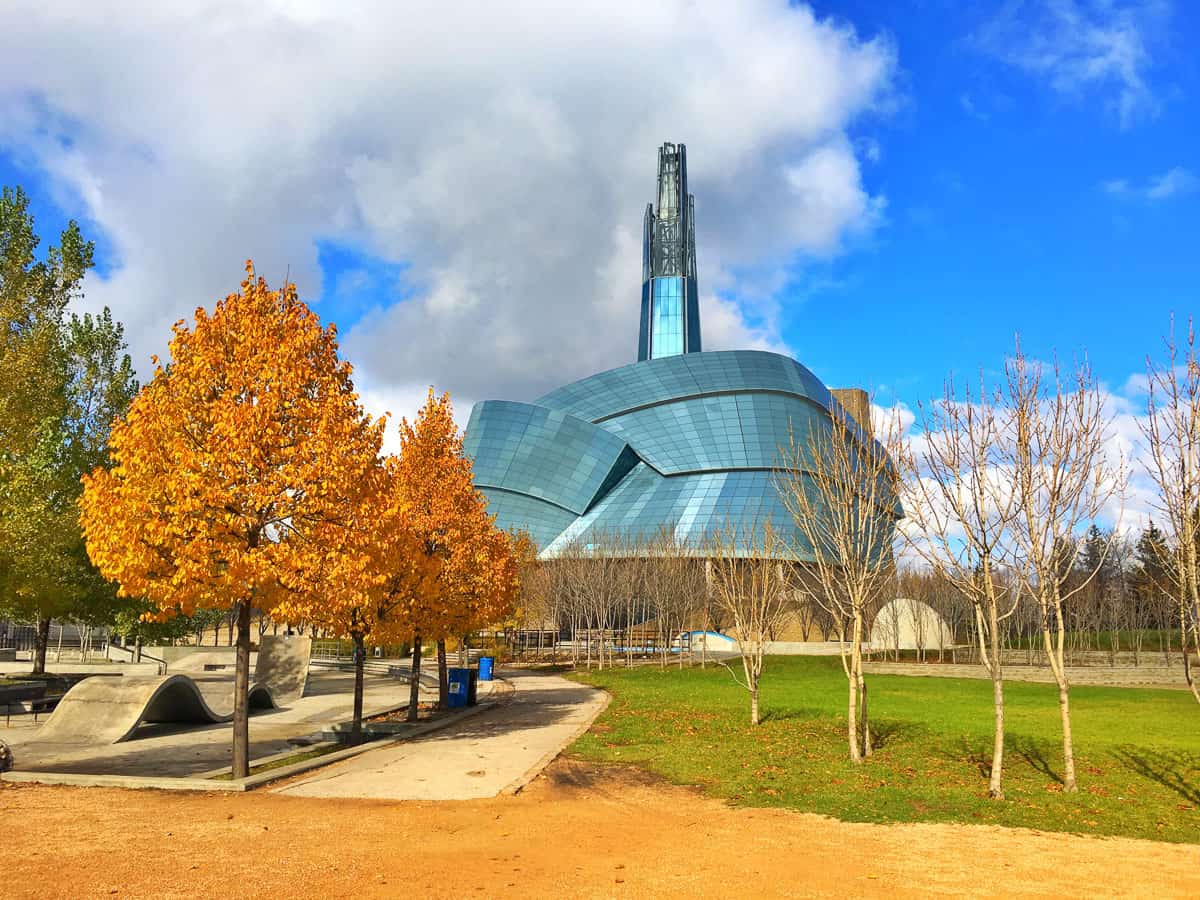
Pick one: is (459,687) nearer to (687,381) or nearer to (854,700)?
(854,700)

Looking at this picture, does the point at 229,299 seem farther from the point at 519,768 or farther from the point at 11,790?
the point at 519,768

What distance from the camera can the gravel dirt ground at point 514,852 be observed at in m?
7.95

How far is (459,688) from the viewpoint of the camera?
2492cm

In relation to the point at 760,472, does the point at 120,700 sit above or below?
below

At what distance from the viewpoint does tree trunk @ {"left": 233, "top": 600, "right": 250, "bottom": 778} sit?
42.7 feet

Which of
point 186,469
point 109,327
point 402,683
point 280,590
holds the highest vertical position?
point 109,327

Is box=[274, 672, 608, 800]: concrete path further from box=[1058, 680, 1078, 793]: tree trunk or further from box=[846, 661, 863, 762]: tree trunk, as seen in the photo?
box=[1058, 680, 1078, 793]: tree trunk

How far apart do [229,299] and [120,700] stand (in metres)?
9.22

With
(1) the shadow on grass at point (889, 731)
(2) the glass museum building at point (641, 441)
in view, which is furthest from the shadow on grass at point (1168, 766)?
(2) the glass museum building at point (641, 441)

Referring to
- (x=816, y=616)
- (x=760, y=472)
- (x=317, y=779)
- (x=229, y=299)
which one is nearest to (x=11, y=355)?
(x=229, y=299)

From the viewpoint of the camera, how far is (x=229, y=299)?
46.1 feet

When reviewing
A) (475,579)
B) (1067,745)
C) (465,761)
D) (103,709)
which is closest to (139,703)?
(103,709)

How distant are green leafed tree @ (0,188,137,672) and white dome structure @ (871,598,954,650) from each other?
154 feet

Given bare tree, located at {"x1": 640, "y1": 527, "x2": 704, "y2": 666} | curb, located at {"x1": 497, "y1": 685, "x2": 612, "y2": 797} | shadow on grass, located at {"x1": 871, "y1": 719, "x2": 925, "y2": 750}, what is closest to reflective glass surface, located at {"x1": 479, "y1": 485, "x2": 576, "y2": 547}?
bare tree, located at {"x1": 640, "y1": 527, "x2": 704, "y2": 666}
